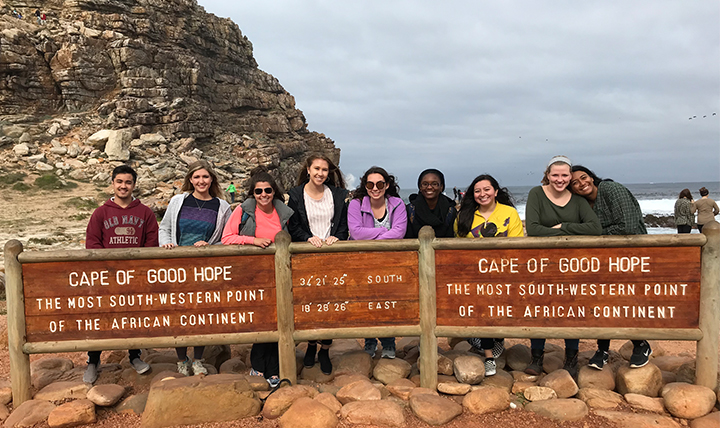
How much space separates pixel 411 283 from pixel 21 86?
4486 cm

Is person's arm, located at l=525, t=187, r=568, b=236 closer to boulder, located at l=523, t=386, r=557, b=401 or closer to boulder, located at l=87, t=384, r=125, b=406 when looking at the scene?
boulder, located at l=523, t=386, r=557, b=401

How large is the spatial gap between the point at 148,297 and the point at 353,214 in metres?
2.11

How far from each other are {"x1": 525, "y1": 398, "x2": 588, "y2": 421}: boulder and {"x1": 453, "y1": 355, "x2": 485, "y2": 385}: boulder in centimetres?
51

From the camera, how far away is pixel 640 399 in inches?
154

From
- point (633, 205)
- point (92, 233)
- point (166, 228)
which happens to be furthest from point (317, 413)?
point (633, 205)

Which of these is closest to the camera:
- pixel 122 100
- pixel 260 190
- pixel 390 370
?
pixel 260 190

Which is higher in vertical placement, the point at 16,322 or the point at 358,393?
the point at 16,322

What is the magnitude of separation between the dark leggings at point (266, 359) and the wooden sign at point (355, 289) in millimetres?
539

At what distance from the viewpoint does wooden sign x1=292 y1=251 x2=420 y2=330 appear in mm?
4082

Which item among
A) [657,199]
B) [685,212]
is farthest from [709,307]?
[657,199]

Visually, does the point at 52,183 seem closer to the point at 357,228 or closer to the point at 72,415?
the point at 72,415

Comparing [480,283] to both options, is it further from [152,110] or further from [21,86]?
[21,86]

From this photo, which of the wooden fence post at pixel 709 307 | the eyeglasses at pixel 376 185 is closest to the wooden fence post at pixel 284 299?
the eyeglasses at pixel 376 185

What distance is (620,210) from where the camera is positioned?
4184mm
